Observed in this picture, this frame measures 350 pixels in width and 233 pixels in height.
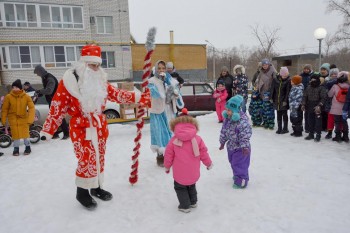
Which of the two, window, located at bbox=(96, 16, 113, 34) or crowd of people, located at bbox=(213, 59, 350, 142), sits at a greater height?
window, located at bbox=(96, 16, 113, 34)

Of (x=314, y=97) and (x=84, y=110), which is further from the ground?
(x=84, y=110)

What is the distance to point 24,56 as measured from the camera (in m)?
24.5

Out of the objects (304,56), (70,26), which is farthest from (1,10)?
(304,56)

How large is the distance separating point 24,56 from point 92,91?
82.4 feet

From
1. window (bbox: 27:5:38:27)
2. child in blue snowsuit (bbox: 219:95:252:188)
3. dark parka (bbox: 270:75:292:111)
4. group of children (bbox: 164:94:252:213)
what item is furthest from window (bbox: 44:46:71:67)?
group of children (bbox: 164:94:252:213)

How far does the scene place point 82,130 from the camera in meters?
3.42

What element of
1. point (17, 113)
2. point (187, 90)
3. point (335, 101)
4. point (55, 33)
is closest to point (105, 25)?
point (55, 33)

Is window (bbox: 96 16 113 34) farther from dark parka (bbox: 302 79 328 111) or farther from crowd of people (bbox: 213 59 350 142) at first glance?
dark parka (bbox: 302 79 328 111)

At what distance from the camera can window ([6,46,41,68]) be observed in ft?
79.3

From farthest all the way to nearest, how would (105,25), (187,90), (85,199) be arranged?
(105,25)
(187,90)
(85,199)

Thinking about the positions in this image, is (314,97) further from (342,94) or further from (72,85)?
(72,85)

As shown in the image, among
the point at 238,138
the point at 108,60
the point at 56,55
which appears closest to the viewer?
the point at 238,138

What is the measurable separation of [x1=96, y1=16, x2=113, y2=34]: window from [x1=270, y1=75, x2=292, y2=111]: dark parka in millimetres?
24087

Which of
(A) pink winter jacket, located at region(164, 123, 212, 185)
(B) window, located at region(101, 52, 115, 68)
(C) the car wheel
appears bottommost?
(C) the car wheel
